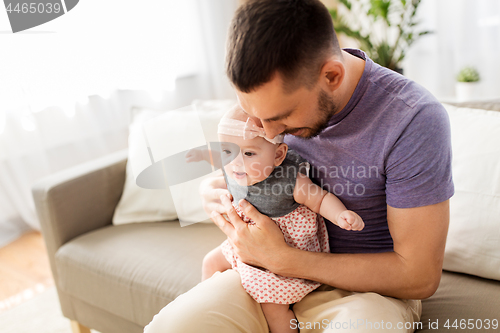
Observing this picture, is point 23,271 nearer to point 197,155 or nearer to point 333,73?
point 197,155

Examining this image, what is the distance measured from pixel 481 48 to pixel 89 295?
11.7 feet

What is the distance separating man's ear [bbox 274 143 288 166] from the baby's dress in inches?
0.6

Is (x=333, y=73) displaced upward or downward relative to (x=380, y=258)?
upward

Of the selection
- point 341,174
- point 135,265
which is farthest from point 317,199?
point 135,265

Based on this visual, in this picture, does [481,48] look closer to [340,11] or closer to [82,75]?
[340,11]

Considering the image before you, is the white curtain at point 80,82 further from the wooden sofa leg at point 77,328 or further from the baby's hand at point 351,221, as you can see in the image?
the baby's hand at point 351,221

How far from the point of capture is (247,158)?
93cm

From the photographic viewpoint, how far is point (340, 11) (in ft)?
13.1

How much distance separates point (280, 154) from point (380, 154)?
0.24 meters

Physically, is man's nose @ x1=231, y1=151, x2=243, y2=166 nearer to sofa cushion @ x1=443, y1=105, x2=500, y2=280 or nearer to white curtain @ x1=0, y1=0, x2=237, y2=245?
sofa cushion @ x1=443, y1=105, x2=500, y2=280

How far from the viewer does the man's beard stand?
0.88 m

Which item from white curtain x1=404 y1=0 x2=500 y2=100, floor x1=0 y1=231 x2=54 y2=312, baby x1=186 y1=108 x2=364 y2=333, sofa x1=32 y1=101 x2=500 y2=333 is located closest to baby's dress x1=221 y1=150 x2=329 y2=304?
baby x1=186 y1=108 x2=364 y2=333

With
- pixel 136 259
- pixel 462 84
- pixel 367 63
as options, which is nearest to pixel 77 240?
pixel 136 259

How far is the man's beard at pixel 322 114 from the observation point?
88 centimetres
